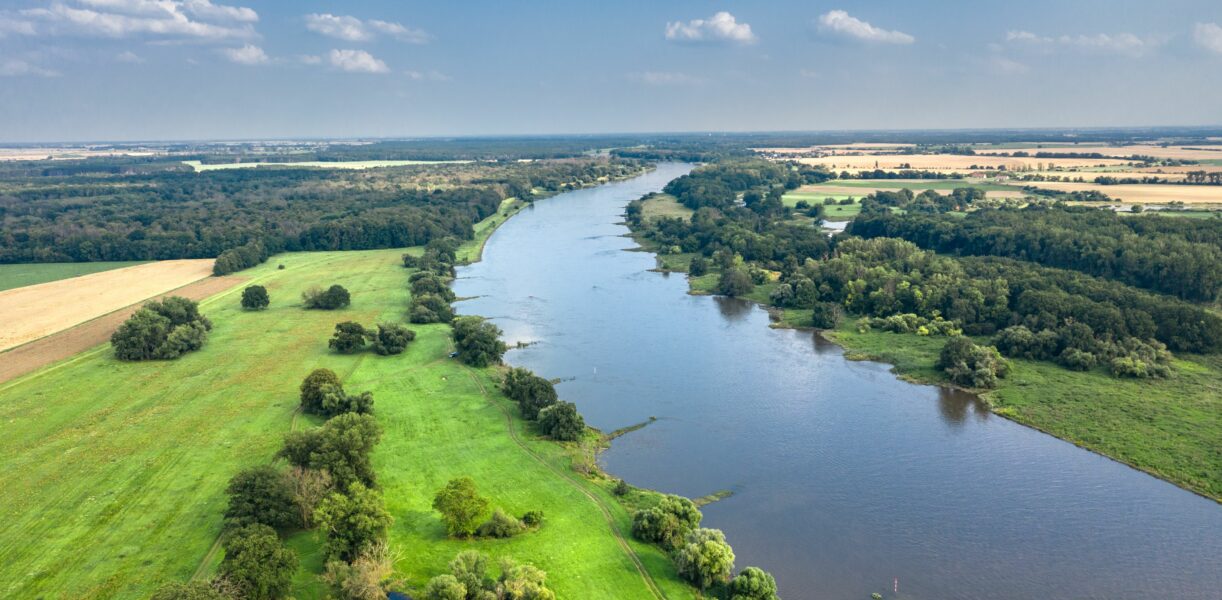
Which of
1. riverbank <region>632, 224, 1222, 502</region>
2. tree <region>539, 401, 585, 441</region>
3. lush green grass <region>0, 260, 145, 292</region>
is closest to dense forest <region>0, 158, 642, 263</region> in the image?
lush green grass <region>0, 260, 145, 292</region>

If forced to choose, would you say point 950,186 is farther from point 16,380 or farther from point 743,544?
point 16,380

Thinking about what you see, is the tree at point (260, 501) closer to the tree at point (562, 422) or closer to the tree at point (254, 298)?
the tree at point (562, 422)

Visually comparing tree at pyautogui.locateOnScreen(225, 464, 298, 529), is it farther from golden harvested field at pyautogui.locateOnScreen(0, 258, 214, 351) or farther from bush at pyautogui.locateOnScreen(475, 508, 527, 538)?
golden harvested field at pyautogui.locateOnScreen(0, 258, 214, 351)

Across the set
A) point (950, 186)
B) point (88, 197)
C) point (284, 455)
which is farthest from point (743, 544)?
point (88, 197)

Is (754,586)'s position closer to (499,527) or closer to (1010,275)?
(499,527)

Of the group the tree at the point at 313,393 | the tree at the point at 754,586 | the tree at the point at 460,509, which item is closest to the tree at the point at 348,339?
the tree at the point at 313,393
